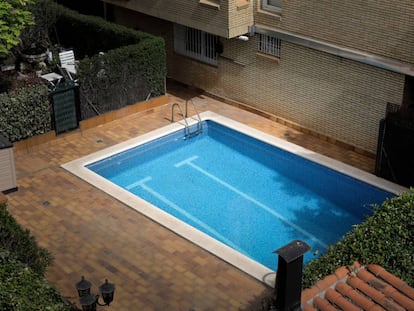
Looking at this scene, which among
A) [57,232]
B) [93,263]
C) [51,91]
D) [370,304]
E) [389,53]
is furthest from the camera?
[51,91]

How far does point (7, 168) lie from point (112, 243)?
3.56 m

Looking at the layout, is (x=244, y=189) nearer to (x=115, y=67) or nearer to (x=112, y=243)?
(x=112, y=243)

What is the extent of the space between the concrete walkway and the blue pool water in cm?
92

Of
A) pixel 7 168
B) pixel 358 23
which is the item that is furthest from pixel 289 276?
pixel 358 23

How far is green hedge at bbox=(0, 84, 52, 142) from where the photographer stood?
18.8m

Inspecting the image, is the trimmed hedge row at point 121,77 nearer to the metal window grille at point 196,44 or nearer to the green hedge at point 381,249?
the metal window grille at point 196,44

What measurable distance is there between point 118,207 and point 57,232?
169cm

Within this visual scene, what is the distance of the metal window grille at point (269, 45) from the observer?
21.0 m

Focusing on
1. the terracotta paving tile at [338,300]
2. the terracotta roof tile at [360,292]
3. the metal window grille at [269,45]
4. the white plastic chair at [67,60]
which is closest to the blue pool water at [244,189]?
the metal window grille at [269,45]

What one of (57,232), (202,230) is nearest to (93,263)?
(57,232)

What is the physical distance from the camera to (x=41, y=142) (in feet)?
65.4

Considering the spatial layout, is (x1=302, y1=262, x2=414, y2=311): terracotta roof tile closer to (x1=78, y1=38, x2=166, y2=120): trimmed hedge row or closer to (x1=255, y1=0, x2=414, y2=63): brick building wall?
(x1=255, y1=0, x2=414, y2=63): brick building wall

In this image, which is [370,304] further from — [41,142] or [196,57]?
[196,57]

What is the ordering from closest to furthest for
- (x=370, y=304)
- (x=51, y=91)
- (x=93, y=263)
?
(x=370, y=304)
(x=93, y=263)
(x=51, y=91)
